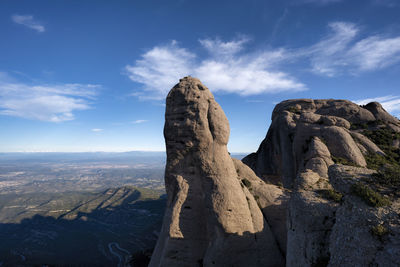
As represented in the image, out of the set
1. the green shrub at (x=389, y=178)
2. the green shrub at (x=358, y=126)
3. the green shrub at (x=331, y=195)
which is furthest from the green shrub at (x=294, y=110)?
the green shrub at (x=389, y=178)

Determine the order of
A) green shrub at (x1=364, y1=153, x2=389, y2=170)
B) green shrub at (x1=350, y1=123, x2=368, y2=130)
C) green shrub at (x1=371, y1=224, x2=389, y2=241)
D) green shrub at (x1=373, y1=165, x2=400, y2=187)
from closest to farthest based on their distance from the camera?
green shrub at (x1=371, y1=224, x2=389, y2=241) → green shrub at (x1=373, y1=165, x2=400, y2=187) → green shrub at (x1=364, y1=153, x2=389, y2=170) → green shrub at (x1=350, y1=123, x2=368, y2=130)

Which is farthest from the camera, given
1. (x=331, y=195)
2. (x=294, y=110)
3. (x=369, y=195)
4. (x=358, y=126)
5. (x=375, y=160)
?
(x=294, y=110)

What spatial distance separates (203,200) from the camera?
18719 millimetres

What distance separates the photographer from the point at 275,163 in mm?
40281

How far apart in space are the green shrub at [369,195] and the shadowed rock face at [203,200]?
946 cm

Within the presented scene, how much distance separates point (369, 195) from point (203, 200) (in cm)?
1221

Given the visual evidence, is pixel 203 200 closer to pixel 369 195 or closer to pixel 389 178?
pixel 369 195

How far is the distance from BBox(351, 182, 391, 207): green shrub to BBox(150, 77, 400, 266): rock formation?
0.04 metres

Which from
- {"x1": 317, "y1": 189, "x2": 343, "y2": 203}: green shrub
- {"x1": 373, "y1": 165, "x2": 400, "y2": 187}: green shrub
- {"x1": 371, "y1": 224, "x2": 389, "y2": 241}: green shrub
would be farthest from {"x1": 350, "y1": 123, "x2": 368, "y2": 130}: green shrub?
{"x1": 371, "y1": 224, "x2": 389, "y2": 241}: green shrub

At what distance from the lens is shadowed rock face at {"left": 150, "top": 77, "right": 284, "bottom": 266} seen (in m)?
16.7

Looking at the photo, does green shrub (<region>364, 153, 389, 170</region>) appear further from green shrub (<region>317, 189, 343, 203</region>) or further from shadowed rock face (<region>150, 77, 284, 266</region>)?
shadowed rock face (<region>150, 77, 284, 266</region>)

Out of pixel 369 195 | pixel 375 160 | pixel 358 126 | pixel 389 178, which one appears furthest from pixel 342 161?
pixel 369 195

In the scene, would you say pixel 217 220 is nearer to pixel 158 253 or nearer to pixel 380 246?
pixel 158 253

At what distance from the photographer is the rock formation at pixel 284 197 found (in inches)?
365
